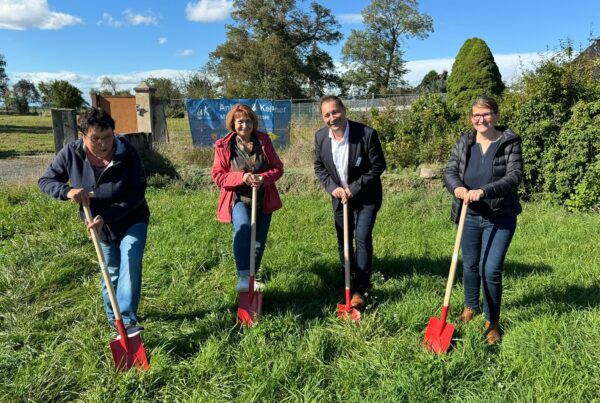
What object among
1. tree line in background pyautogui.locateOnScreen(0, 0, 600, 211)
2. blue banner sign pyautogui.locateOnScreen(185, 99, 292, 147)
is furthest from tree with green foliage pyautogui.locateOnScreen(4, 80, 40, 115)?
blue banner sign pyautogui.locateOnScreen(185, 99, 292, 147)

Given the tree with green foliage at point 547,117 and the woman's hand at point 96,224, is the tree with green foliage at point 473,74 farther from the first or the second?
the woman's hand at point 96,224

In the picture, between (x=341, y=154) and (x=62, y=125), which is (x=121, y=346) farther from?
(x=62, y=125)

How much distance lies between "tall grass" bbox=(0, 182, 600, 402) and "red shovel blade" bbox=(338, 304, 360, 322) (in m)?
0.09

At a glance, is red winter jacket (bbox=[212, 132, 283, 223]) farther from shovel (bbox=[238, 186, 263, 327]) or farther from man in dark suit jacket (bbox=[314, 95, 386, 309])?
man in dark suit jacket (bbox=[314, 95, 386, 309])

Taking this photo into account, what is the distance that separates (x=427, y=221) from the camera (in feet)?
22.1

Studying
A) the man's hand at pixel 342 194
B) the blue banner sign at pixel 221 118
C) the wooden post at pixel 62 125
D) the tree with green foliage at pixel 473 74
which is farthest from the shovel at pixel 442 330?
the tree with green foliage at pixel 473 74

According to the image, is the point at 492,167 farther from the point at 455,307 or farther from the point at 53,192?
the point at 53,192

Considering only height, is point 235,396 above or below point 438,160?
below

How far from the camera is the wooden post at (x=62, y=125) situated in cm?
880

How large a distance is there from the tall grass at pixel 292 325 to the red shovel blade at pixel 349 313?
9 cm

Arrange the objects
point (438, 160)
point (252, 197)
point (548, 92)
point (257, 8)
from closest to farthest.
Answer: point (252, 197) → point (548, 92) → point (438, 160) → point (257, 8)

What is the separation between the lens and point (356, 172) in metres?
3.90

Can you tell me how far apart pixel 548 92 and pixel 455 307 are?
5.67m

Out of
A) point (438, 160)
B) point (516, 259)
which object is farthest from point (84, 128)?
point (438, 160)
